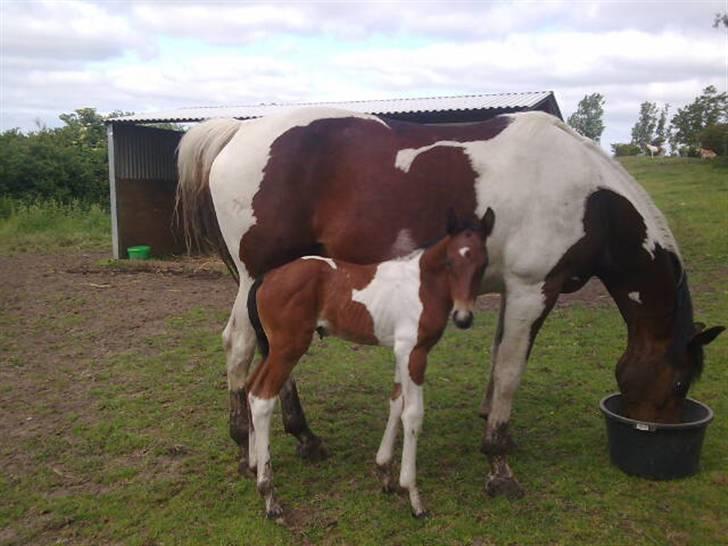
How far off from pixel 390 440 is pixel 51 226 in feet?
45.5

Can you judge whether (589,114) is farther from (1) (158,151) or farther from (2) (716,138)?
(1) (158,151)

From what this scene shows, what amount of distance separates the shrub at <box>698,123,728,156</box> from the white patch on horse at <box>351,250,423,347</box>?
2640 centimetres

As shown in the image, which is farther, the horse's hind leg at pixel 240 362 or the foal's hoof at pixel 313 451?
the foal's hoof at pixel 313 451

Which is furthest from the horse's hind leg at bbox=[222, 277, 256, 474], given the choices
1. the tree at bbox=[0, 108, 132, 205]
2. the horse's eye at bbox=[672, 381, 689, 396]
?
the tree at bbox=[0, 108, 132, 205]

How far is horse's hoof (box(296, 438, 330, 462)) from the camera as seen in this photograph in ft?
12.7

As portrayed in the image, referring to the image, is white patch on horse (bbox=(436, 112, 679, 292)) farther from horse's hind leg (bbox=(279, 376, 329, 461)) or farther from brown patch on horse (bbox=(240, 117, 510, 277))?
horse's hind leg (bbox=(279, 376, 329, 461))

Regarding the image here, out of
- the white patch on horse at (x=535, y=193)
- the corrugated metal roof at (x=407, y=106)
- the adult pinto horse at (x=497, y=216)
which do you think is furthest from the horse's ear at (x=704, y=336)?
the corrugated metal roof at (x=407, y=106)

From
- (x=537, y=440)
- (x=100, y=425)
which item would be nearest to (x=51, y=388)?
(x=100, y=425)

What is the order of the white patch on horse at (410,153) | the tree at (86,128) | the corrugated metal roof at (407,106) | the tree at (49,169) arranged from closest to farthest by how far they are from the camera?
the white patch on horse at (410,153), the corrugated metal roof at (407,106), the tree at (49,169), the tree at (86,128)

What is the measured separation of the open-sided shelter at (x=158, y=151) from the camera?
10.4 metres

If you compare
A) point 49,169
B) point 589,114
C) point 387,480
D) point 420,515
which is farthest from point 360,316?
point 589,114

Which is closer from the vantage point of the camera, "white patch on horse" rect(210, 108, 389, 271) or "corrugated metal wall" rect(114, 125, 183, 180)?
"white patch on horse" rect(210, 108, 389, 271)

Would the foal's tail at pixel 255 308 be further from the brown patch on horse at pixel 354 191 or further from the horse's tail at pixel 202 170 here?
the horse's tail at pixel 202 170

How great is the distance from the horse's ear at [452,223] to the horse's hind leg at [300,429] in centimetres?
158
